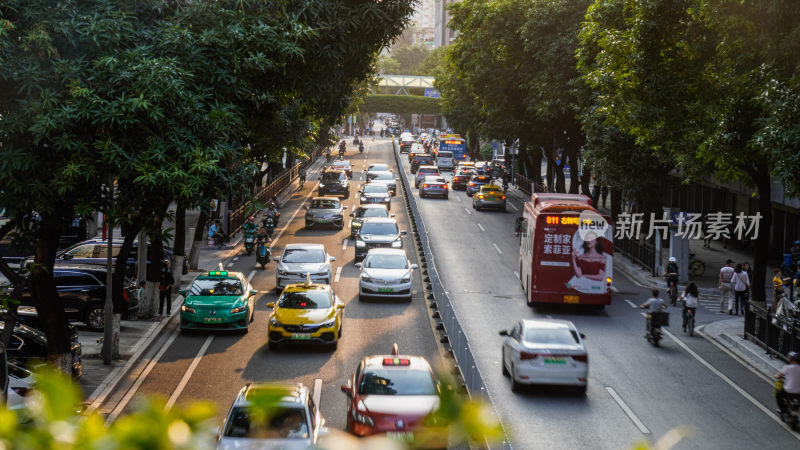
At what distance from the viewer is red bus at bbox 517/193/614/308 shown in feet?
89.0

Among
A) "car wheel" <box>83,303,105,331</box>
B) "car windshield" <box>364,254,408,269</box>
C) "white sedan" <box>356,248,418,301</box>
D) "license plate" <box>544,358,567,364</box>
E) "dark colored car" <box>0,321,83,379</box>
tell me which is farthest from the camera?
"car windshield" <box>364,254,408,269</box>

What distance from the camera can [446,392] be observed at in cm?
248

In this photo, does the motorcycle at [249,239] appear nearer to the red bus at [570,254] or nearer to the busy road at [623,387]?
the busy road at [623,387]

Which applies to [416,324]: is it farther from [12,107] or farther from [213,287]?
[12,107]

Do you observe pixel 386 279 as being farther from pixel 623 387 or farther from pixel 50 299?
pixel 50 299

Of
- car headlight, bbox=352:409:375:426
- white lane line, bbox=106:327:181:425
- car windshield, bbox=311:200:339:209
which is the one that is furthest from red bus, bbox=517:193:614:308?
car windshield, bbox=311:200:339:209

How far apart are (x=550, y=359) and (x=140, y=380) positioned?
9277 millimetres

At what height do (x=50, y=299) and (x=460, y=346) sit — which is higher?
(x=50, y=299)

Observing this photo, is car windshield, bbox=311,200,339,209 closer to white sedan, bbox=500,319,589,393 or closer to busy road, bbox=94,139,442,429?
busy road, bbox=94,139,442,429

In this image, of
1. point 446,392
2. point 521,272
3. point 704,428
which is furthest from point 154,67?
point 521,272

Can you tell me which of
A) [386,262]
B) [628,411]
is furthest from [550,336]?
[386,262]

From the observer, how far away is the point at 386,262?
31062 mm

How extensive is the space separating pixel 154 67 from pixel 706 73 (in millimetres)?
16139

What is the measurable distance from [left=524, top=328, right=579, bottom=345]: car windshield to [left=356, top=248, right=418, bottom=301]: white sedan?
10419 millimetres
